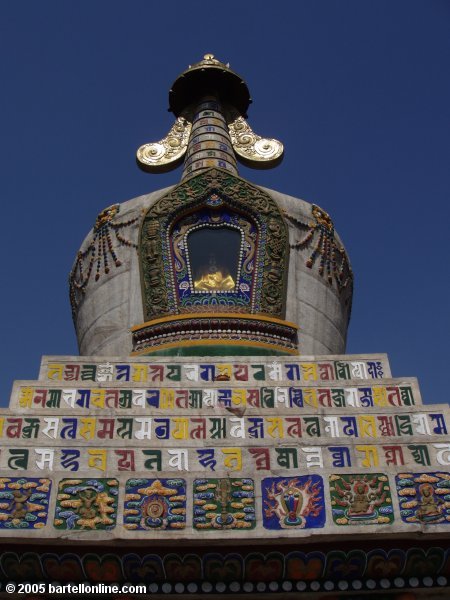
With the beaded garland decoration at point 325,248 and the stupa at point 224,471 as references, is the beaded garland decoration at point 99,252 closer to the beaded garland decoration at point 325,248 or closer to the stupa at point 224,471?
the stupa at point 224,471

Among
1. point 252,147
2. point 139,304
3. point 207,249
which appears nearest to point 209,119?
point 252,147

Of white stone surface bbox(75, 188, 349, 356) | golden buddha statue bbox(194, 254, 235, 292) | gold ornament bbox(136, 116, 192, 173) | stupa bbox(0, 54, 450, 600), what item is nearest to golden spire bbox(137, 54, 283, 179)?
gold ornament bbox(136, 116, 192, 173)

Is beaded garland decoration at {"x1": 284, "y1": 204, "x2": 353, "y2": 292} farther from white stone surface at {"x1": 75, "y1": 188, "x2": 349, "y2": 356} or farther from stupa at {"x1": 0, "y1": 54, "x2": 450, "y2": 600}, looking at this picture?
stupa at {"x1": 0, "y1": 54, "x2": 450, "y2": 600}

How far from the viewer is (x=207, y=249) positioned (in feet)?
43.7

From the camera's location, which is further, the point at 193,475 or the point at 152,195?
the point at 152,195

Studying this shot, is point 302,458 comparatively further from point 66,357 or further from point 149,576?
point 66,357

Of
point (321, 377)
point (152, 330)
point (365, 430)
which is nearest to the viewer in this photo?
point (365, 430)

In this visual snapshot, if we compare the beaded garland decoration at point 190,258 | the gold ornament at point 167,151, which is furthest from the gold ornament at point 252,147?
the beaded garland decoration at point 190,258

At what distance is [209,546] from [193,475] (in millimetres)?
690

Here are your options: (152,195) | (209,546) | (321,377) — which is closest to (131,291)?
(152,195)

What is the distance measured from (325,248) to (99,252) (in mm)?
3653

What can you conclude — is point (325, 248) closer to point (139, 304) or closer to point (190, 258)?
point (190, 258)

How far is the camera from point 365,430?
895 cm

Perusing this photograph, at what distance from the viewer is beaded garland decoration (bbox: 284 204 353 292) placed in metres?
13.7
